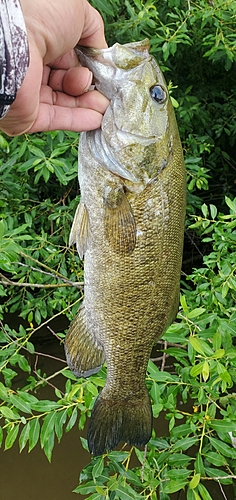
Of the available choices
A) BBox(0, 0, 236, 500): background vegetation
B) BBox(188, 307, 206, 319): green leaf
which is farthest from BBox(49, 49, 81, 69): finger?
BBox(188, 307, 206, 319): green leaf

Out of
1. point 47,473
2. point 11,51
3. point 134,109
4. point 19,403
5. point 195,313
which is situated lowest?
point 47,473

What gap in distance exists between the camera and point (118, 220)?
1166mm

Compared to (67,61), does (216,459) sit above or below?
below

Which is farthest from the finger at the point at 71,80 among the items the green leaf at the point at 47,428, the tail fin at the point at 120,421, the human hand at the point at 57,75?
the green leaf at the point at 47,428

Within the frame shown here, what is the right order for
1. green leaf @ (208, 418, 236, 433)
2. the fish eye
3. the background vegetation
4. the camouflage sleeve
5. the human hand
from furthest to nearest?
1. the background vegetation
2. green leaf @ (208, 418, 236, 433)
3. the fish eye
4. the human hand
5. the camouflage sleeve

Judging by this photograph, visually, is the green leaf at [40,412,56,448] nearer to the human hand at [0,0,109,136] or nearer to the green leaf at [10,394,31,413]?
the green leaf at [10,394,31,413]

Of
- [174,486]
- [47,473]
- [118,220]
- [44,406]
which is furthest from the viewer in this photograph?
[47,473]

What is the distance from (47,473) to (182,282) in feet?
4.80

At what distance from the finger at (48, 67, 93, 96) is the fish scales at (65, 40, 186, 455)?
0.15 feet

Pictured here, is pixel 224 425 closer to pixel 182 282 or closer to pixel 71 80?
pixel 71 80

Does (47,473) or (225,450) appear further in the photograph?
(47,473)

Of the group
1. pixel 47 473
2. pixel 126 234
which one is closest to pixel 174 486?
pixel 126 234

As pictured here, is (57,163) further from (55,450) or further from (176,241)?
(55,450)

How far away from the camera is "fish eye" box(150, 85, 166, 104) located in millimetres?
1131
